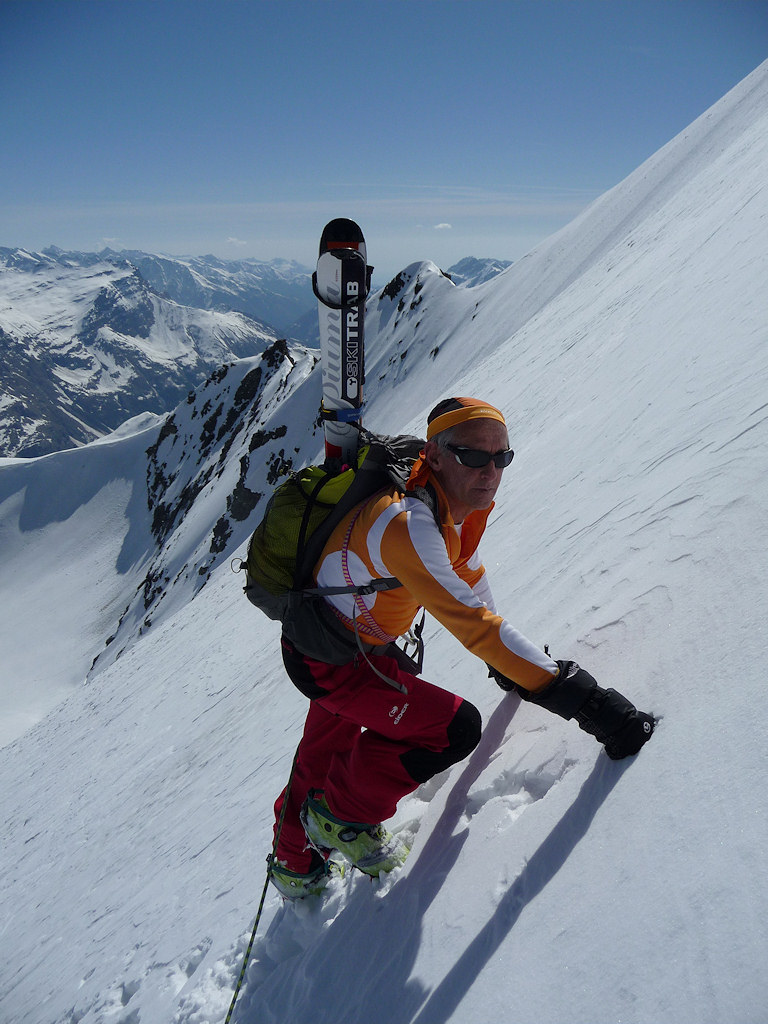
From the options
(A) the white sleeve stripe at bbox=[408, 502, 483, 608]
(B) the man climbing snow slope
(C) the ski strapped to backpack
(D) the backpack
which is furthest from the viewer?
(C) the ski strapped to backpack

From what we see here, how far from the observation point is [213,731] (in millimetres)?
8484

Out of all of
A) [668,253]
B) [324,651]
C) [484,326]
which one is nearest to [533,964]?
[324,651]

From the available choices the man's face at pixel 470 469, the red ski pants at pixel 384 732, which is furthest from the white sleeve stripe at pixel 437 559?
the red ski pants at pixel 384 732

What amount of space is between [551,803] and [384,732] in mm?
949

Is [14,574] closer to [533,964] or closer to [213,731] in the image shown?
[213,731]

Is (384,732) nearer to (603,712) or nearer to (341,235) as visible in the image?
(603,712)

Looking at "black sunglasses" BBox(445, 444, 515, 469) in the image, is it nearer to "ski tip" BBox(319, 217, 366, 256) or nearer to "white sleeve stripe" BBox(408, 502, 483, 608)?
"white sleeve stripe" BBox(408, 502, 483, 608)

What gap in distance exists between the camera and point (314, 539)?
318cm

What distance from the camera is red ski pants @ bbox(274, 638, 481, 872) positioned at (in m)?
3.12

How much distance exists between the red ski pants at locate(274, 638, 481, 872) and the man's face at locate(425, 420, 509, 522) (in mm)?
1078

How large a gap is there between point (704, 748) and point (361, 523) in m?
1.77

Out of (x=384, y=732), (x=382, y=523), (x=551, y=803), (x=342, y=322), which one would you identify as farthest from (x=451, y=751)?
(x=342, y=322)

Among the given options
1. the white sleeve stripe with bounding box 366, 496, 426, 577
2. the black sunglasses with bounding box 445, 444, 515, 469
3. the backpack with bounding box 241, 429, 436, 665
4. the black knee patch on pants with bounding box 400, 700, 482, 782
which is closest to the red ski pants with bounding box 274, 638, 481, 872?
the black knee patch on pants with bounding box 400, 700, 482, 782

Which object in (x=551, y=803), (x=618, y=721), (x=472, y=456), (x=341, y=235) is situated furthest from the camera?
(x=341, y=235)
